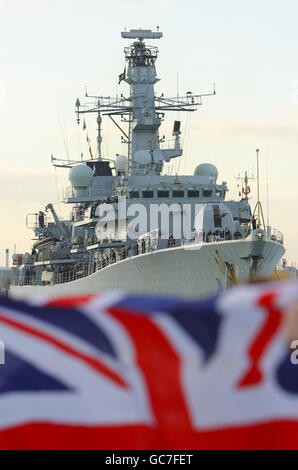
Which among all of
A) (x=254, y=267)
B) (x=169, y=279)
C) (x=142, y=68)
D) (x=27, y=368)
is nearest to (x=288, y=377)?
(x=27, y=368)

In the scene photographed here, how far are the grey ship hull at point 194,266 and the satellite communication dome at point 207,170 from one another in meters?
9.84

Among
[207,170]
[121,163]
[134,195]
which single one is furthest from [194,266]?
[121,163]

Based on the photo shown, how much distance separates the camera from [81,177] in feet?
143

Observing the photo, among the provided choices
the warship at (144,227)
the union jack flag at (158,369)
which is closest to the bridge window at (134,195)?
the warship at (144,227)

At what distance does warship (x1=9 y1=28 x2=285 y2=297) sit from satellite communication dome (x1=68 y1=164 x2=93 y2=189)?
5 cm

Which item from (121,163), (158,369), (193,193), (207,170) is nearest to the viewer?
(158,369)

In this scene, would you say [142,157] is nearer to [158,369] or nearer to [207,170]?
[207,170]

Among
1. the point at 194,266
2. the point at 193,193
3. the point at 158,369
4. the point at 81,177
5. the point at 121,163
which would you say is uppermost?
the point at 121,163

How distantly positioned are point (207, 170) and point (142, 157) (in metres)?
3.29

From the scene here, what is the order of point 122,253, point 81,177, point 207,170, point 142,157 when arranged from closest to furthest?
1. point 122,253
2. point 142,157
3. point 207,170
4. point 81,177

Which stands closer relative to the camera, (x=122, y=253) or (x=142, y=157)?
(x=122, y=253)

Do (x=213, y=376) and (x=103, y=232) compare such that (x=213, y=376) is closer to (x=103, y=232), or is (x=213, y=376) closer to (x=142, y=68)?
(x=103, y=232)

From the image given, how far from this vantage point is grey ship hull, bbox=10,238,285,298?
96.0 feet

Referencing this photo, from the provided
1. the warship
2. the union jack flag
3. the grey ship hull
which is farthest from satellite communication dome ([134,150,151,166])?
the union jack flag
